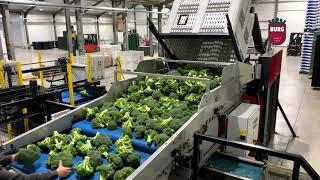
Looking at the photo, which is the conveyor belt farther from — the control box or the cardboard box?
the cardboard box

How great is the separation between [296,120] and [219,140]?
4990mm

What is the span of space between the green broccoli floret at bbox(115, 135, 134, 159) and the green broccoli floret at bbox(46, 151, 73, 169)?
40cm

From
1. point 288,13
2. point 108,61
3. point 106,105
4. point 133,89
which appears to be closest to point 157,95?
point 133,89

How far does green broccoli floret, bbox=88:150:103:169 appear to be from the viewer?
6.74 feet

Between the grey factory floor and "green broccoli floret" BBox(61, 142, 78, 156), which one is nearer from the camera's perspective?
"green broccoli floret" BBox(61, 142, 78, 156)

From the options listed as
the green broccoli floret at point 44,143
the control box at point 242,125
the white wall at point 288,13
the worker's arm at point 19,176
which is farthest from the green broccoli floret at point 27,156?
the white wall at point 288,13

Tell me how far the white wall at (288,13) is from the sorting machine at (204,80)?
2048cm

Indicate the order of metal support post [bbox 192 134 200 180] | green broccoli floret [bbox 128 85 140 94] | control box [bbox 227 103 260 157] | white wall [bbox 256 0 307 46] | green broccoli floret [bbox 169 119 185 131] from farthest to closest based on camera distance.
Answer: white wall [bbox 256 0 307 46], green broccoli floret [bbox 128 85 140 94], control box [bbox 227 103 260 157], green broccoli floret [bbox 169 119 185 131], metal support post [bbox 192 134 200 180]

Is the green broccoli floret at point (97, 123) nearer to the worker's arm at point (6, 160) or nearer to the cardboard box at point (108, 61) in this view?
the worker's arm at point (6, 160)

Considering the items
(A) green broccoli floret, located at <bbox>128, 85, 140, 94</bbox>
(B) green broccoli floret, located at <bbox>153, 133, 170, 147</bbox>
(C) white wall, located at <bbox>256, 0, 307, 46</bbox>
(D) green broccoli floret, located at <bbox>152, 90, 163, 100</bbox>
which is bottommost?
(B) green broccoli floret, located at <bbox>153, 133, 170, 147</bbox>

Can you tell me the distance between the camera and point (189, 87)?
333cm

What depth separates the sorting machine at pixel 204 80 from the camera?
2.24 metres

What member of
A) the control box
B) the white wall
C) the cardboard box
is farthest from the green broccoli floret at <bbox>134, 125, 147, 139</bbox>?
the white wall

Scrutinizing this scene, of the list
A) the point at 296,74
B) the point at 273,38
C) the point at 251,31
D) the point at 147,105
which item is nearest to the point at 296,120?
the point at 273,38
